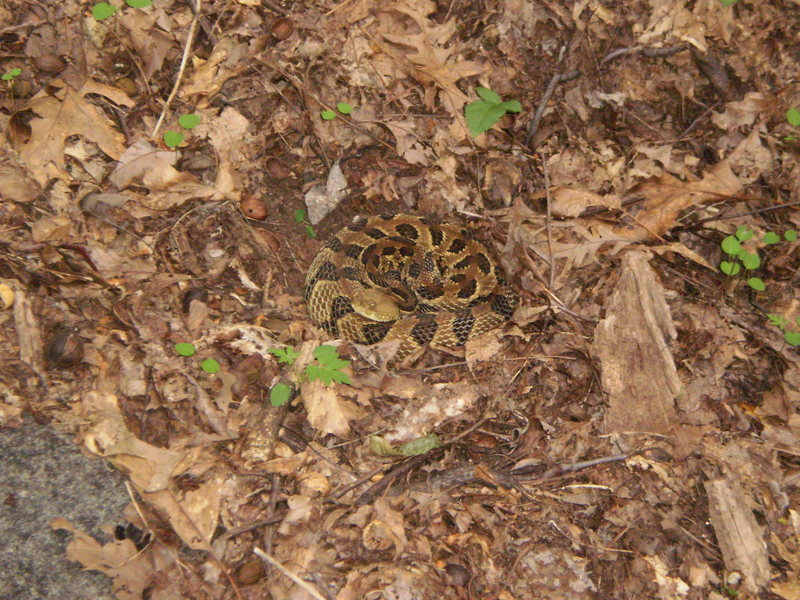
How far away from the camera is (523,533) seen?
A: 2.96m

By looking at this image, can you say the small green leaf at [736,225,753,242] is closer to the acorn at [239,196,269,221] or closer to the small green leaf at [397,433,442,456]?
the small green leaf at [397,433,442,456]

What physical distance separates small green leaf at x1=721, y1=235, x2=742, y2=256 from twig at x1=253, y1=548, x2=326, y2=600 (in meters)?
3.30

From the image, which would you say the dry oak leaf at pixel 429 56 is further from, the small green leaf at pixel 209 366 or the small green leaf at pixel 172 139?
the small green leaf at pixel 209 366

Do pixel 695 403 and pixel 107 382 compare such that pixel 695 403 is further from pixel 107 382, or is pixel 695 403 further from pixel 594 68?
pixel 107 382

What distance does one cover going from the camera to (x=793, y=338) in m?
3.27

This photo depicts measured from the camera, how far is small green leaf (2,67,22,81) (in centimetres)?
391

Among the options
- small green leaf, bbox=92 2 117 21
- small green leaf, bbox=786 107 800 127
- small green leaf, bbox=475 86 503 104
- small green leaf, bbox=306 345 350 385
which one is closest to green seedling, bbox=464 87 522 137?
small green leaf, bbox=475 86 503 104

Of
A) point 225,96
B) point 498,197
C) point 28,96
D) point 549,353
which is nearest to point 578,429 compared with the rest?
point 549,353

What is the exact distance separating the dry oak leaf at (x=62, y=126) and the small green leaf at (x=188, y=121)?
414mm

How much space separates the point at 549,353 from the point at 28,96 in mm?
4283

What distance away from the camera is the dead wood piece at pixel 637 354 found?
10.7 feet

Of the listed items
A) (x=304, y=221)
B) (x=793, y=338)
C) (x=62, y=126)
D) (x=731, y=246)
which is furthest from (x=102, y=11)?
(x=793, y=338)

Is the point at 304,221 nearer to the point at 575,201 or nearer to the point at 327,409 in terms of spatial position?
the point at 327,409

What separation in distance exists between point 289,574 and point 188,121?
132 inches
